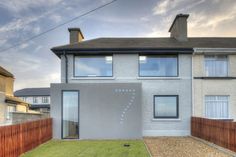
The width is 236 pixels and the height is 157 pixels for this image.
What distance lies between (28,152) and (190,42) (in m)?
14.4

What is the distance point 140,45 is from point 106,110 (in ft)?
18.0

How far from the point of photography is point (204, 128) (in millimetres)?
17562

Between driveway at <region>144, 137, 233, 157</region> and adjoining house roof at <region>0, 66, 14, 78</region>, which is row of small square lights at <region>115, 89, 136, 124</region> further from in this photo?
adjoining house roof at <region>0, 66, 14, 78</region>

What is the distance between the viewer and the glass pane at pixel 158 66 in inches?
825

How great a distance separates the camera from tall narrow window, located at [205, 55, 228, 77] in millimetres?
21219

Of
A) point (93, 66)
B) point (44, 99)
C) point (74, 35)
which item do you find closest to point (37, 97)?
point (44, 99)

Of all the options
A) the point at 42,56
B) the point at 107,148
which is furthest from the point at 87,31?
the point at 107,148

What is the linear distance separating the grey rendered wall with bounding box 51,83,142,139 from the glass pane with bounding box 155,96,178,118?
88.5 inches

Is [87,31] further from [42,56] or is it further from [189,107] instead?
[189,107]

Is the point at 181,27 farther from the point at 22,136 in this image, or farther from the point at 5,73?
the point at 5,73

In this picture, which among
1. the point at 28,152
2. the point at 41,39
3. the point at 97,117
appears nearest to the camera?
the point at 28,152

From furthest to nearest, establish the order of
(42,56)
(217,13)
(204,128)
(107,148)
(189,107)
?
A: (42,56) < (217,13) < (189,107) < (204,128) < (107,148)

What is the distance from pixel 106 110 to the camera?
1891 centimetres

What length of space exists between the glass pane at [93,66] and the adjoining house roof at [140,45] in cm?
62
